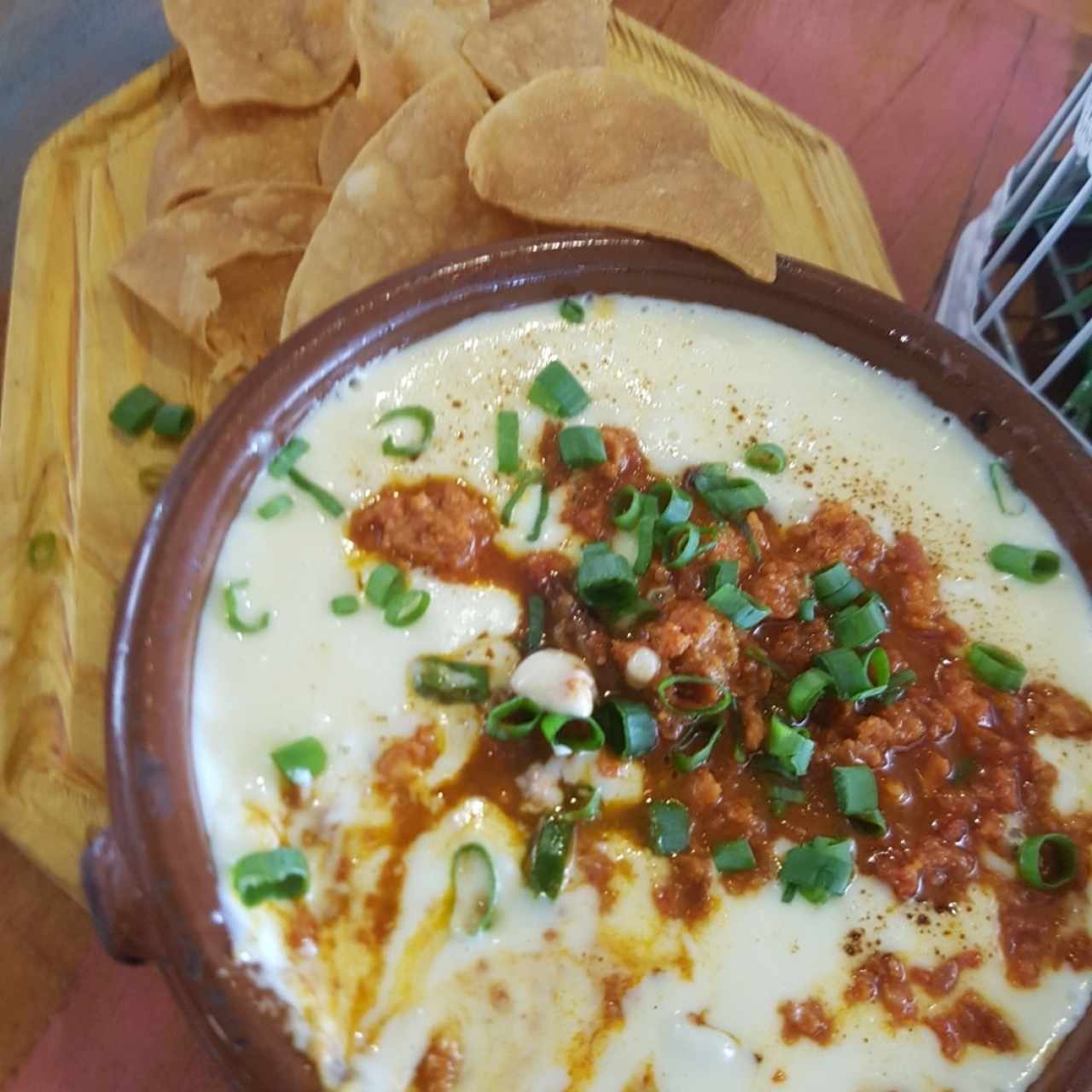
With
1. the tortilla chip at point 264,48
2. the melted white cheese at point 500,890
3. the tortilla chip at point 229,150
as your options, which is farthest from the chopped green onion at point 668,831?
the tortilla chip at point 264,48

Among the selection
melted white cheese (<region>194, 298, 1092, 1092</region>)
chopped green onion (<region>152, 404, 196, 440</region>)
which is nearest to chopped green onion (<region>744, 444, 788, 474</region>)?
melted white cheese (<region>194, 298, 1092, 1092</region>)

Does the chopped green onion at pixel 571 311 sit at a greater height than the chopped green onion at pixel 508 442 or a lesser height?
greater

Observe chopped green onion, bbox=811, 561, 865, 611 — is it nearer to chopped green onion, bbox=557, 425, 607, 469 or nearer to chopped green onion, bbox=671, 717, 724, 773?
chopped green onion, bbox=671, 717, 724, 773

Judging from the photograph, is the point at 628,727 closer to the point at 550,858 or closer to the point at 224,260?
the point at 550,858

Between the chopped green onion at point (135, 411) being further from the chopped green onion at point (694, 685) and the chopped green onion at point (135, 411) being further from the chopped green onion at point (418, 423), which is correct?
the chopped green onion at point (694, 685)

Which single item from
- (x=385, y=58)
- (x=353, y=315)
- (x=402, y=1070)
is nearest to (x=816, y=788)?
(x=402, y=1070)
